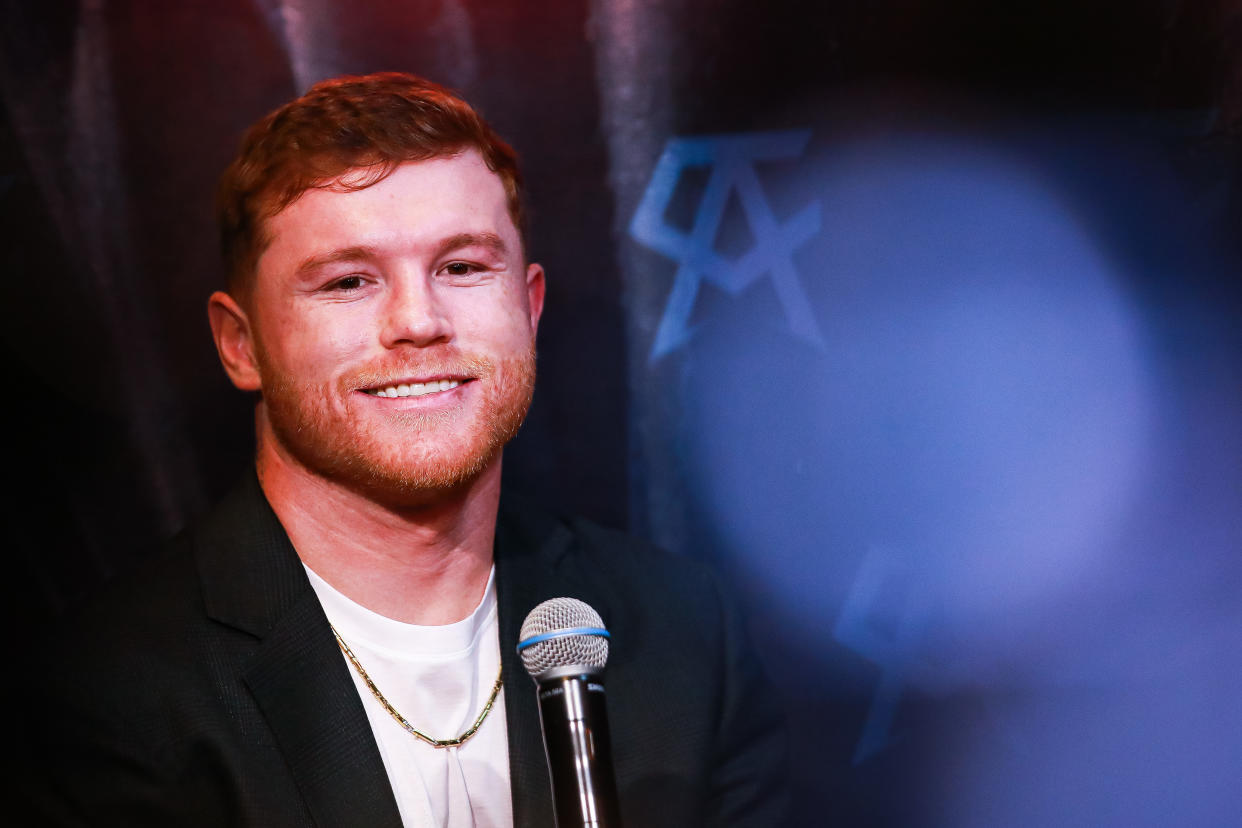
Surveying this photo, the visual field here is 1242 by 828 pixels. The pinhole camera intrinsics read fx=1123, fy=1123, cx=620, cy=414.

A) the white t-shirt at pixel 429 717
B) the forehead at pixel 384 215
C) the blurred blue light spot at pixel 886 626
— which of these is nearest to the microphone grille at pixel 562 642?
the white t-shirt at pixel 429 717

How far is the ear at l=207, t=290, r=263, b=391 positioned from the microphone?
1195 mm

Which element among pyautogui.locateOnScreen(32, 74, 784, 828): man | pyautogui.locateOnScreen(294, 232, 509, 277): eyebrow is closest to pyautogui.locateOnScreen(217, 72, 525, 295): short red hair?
pyautogui.locateOnScreen(32, 74, 784, 828): man

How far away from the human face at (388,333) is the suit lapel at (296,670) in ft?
0.69

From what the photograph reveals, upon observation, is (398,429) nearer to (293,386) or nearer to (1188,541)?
(293,386)

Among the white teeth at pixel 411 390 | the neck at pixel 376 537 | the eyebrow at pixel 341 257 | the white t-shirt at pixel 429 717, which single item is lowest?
the white t-shirt at pixel 429 717

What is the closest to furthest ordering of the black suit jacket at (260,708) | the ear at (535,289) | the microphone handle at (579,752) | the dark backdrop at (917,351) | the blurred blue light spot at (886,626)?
the microphone handle at (579,752) < the black suit jacket at (260,708) < the ear at (535,289) < the dark backdrop at (917,351) < the blurred blue light spot at (886,626)

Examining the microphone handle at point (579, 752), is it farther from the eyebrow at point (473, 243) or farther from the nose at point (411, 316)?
the eyebrow at point (473, 243)

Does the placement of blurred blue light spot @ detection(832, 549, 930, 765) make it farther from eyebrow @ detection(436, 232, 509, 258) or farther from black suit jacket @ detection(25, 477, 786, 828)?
eyebrow @ detection(436, 232, 509, 258)

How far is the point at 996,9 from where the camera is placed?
2.99 metres

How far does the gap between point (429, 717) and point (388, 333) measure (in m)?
0.82

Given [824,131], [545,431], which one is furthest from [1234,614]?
[545,431]

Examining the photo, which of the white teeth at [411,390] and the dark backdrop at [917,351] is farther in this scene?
the dark backdrop at [917,351]

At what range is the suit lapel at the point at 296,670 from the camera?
7.04ft

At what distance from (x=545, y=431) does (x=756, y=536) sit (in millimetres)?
657
